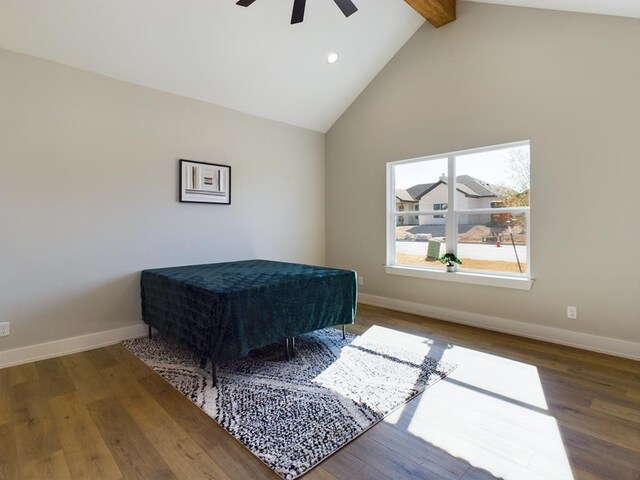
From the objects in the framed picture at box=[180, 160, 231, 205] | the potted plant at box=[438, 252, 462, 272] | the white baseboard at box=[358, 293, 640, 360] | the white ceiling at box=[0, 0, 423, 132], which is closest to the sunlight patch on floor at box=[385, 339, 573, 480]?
the white baseboard at box=[358, 293, 640, 360]

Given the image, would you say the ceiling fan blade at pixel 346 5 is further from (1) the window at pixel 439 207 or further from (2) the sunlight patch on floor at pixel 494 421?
(2) the sunlight patch on floor at pixel 494 421

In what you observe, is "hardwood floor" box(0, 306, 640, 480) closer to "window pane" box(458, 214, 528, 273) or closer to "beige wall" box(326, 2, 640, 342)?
"beige wall" box(326, 2, 640, 342)

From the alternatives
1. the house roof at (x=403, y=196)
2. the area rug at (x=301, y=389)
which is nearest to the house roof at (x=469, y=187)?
the house roof at (x=403, y=196)

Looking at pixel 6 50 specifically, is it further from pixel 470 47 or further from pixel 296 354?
pixel 470 47

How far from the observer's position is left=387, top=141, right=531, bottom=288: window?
3.44 meters

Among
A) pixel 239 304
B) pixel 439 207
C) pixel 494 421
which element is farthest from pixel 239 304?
pixel 439 207

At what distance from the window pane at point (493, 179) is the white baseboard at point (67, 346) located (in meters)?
3.72

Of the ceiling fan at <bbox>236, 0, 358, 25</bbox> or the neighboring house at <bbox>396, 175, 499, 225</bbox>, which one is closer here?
the ceiling fan at <bbox>236, 0, 358, 25</bbox>

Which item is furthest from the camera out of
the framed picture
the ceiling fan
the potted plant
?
the potted plant

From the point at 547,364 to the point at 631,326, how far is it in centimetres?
83

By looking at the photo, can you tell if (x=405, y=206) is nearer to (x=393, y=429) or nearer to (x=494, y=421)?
(x=494, y=421)

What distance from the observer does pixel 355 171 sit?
4754 mm

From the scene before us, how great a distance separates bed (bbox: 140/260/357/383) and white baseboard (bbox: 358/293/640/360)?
129 centimetres

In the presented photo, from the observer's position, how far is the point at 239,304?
2367 millimetres
